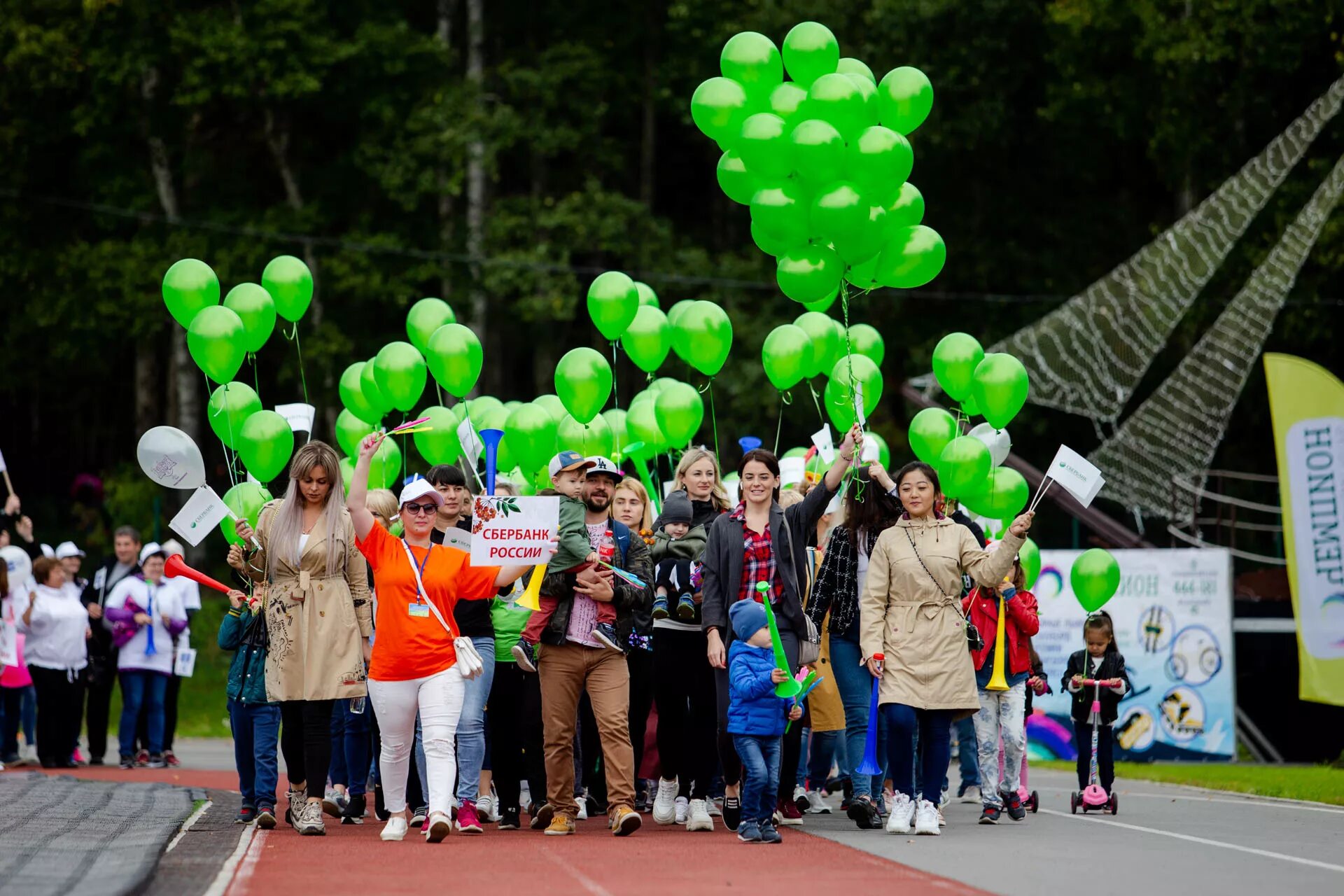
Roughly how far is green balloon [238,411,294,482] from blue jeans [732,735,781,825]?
387cm

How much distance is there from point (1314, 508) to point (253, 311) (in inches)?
382

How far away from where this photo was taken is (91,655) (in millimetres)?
16000

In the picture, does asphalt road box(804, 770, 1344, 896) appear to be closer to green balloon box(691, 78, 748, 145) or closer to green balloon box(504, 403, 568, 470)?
green balloon box(504, 403, 568, 470)

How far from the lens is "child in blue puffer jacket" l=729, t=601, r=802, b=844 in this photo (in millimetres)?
9164

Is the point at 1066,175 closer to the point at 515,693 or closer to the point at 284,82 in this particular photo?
the point at 284,82

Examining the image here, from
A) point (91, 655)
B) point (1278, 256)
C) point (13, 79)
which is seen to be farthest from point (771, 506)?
point (13, 79)

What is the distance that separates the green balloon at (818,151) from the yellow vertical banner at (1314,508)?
7339mm

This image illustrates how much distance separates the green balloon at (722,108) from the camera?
1105 cm

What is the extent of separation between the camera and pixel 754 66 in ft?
36.6

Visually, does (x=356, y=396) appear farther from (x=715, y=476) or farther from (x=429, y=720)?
(x=429, y=720)

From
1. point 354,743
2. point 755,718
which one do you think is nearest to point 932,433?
point 755,718

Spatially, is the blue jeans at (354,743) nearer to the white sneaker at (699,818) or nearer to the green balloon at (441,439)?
the white sneaker at (699,818)

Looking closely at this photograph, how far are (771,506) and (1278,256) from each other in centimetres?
1353

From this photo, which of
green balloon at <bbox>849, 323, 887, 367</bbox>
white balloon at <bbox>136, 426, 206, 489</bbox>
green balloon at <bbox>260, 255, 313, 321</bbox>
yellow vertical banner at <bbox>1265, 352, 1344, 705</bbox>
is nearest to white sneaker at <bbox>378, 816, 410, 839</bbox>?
white balloon at <bbox>136, 426, 206, 489</bbox>
